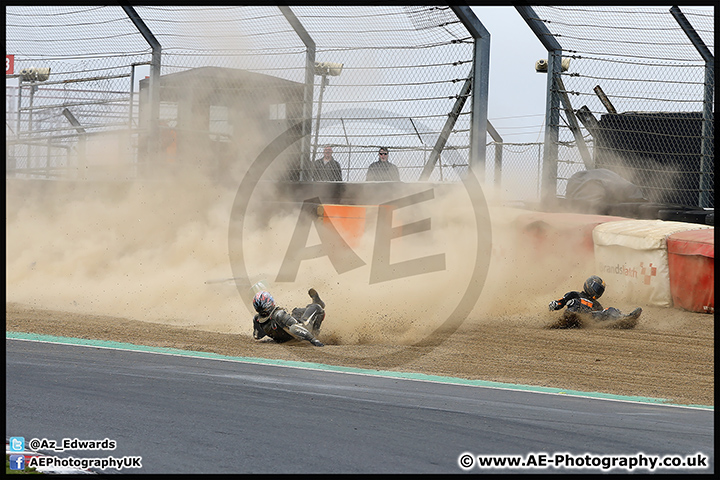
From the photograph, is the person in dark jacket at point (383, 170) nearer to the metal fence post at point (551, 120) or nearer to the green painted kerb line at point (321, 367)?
the metal fence post at point (551, 120)

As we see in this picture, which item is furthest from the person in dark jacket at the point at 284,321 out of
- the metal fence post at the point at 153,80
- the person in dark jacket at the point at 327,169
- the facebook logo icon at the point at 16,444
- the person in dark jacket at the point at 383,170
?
the metal fence post at the point at 153,80

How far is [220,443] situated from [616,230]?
6852 millimetres

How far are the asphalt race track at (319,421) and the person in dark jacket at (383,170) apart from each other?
485cm

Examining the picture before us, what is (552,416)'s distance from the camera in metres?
5.03

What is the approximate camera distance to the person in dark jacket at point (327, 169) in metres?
11.5

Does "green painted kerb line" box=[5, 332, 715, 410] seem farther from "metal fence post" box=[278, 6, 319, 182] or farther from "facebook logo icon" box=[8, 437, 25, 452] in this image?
"metal fence post" box=[278, 6, 319, 182]

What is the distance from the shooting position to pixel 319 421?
4.78 meters

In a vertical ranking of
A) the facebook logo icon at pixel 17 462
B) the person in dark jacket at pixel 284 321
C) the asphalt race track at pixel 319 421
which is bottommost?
the asphalt race track at pixel 319 421

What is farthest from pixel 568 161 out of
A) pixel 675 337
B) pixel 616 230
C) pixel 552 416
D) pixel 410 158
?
pixel 552 416

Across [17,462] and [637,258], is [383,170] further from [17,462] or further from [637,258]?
[17,462]

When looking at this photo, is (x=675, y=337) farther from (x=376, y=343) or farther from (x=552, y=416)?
(x=552, y=416)

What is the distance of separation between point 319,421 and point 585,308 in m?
4.85

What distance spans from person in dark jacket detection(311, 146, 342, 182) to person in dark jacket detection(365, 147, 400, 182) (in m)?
0.65

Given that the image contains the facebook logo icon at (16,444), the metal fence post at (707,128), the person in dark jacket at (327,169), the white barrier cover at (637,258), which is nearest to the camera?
the facebook logo icon at (16,444)
